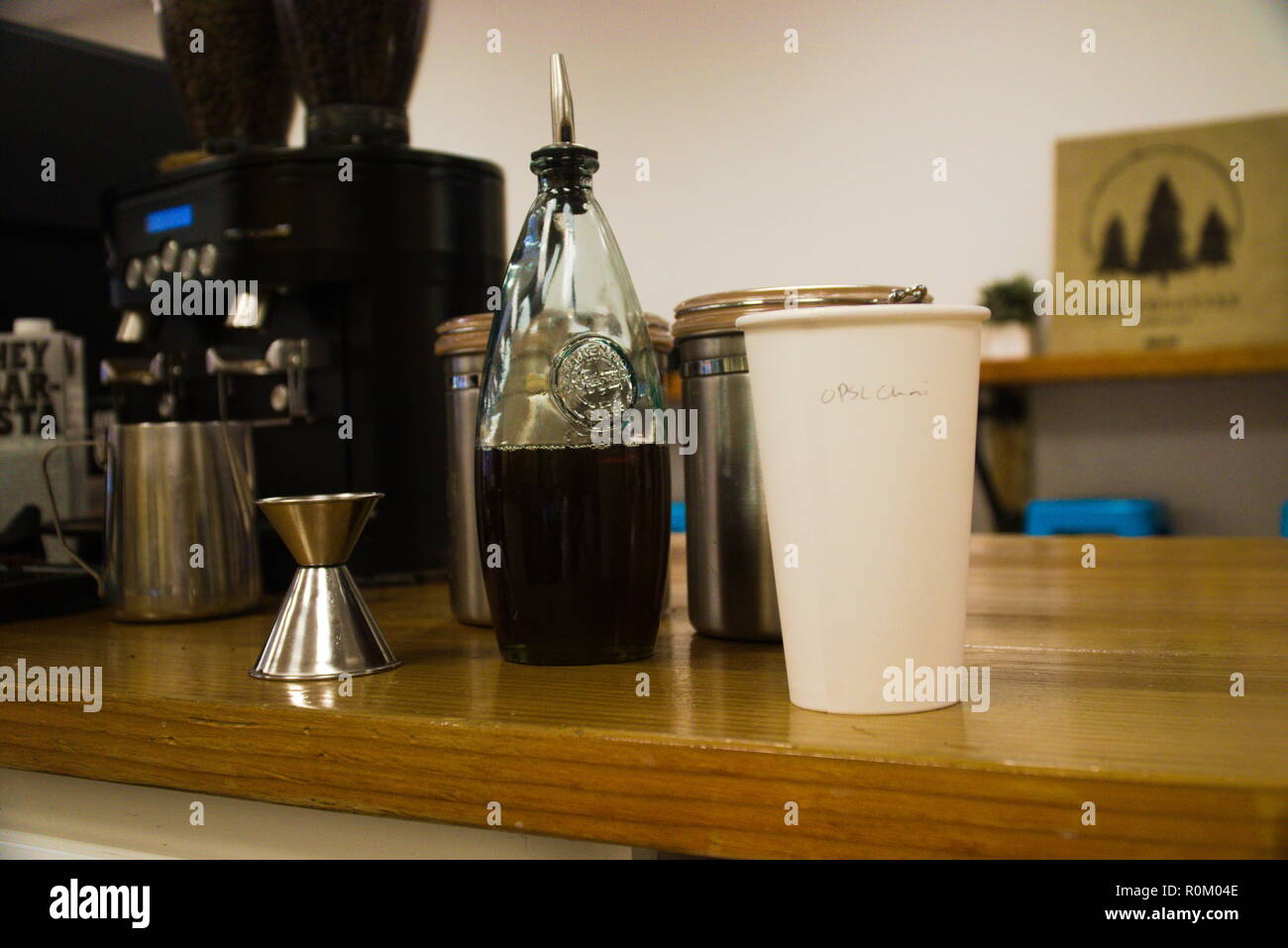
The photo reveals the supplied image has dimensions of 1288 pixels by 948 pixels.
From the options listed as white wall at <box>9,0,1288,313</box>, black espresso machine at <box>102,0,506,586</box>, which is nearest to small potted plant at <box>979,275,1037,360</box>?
white wall at <box>9,0,1288,313</box>

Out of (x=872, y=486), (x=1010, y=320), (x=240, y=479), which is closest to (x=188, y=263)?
(x=240, y=479)

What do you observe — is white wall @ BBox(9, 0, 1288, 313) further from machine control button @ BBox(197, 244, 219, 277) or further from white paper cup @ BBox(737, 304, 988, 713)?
white paper cup @ BBox(737, 304, 988, 713)

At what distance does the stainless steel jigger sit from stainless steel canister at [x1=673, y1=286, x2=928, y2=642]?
217 mm

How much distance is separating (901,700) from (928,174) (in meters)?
2.94

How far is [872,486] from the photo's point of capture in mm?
588

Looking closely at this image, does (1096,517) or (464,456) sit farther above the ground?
(464,456)

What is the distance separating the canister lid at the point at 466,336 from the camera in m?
0.89

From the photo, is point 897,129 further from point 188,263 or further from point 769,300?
point 769,300

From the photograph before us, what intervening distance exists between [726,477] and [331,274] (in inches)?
Result: 22.6

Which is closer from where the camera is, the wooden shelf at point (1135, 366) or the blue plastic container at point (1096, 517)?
the wooden shelf at point (1135, 366)

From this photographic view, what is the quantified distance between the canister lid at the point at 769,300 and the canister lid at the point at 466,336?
0.50 ft

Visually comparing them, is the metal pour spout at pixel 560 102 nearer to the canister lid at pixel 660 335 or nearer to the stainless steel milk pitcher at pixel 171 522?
the canister lid at pixel 660 335

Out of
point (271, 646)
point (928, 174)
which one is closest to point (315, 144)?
point (271, 646)

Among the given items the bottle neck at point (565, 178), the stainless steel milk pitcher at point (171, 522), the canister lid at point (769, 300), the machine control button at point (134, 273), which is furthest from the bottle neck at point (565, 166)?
the machine control button at point (134, 273)
